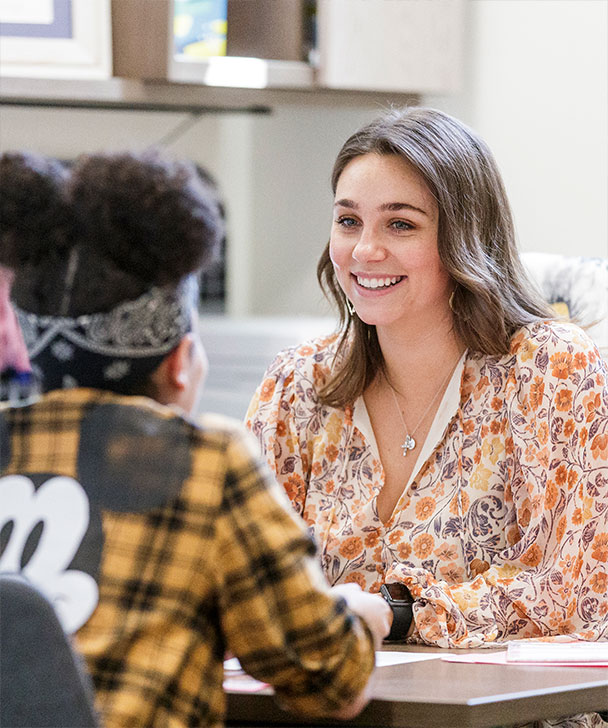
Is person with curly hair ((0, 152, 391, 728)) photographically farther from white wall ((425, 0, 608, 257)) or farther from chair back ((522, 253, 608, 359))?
white wall ((425, 0, 608, 257))

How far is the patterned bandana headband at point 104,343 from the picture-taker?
1035 millimetres

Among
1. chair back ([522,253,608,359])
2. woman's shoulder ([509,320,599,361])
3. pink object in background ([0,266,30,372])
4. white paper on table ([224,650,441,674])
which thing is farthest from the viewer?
chair back ([522,253,608,359])

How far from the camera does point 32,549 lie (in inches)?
40.0

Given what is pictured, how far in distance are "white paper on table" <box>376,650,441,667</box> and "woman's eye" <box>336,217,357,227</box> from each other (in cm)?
71

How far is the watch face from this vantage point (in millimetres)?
1564

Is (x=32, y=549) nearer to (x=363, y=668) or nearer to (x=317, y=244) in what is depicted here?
(x=363, y=668)

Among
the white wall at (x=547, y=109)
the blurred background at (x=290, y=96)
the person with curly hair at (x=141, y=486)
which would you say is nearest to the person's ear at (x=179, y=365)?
the person with curly hair at (x=141, y=486)

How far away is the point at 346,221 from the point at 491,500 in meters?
0.52

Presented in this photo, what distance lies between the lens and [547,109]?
2.62m

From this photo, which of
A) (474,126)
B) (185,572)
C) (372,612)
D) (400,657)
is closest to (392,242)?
(400,657)

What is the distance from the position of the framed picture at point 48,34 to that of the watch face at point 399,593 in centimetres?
156

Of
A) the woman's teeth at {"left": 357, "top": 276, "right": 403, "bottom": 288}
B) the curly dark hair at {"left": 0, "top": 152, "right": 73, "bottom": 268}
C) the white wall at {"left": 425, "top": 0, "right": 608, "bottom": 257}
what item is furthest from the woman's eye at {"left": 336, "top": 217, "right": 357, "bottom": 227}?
the white wall at {"left": 425, "top": 0, "right": 608, "bottom": 257}

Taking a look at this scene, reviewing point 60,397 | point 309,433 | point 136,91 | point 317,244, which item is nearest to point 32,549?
point 60,397

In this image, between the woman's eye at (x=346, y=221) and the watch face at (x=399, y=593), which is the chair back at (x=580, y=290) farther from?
the watch face at (x=399, y=593)
